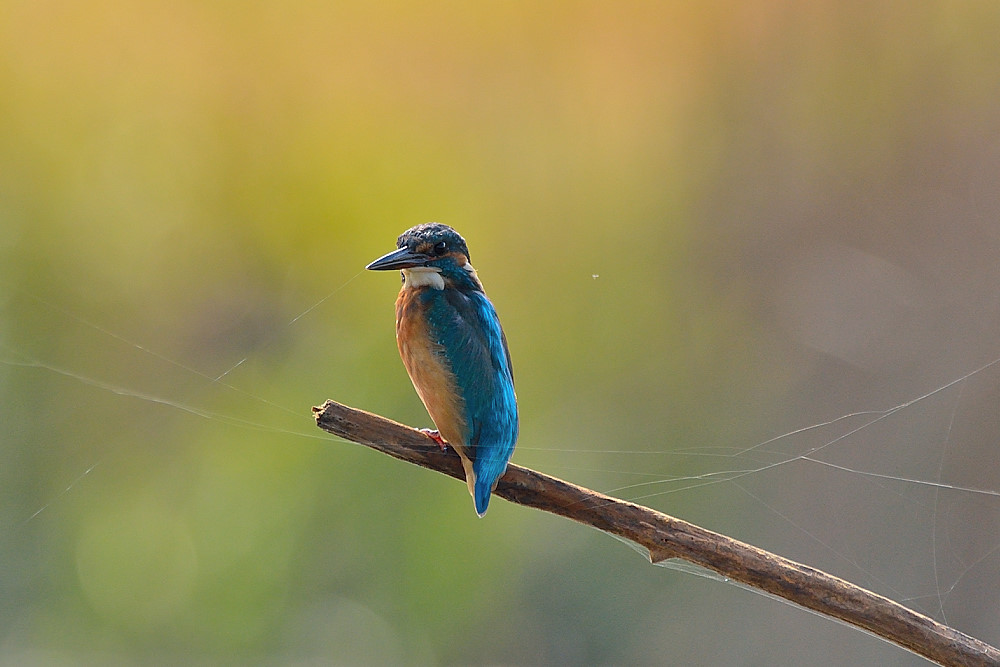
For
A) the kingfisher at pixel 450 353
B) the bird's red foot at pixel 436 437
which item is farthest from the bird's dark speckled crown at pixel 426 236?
the bird's red foot at pixel 436 437

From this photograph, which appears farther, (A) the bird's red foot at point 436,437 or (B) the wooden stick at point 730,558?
(A) the bird's red foot at point 436,437

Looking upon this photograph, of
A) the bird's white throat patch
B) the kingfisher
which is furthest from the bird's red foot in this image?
the bird's white throat patch

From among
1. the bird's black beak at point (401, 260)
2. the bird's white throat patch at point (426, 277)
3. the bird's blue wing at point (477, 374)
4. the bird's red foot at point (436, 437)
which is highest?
the bird's black beak at point (401, 260)

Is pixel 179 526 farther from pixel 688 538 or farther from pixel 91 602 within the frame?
pixel 688 538

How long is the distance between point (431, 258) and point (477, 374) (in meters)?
0.15

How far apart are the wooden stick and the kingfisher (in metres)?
0.06

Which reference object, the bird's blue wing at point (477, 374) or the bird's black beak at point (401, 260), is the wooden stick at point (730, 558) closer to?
the bird's blue wing at point (477, 374)

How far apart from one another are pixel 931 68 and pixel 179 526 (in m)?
2.58

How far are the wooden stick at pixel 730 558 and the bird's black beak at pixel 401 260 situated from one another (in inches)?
6.9

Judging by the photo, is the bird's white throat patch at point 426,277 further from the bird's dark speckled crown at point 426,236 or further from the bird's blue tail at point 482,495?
the bird's blue tail at point 482,495

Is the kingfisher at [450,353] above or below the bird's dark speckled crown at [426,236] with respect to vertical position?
below

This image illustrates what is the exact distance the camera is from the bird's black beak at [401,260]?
37.7 inches

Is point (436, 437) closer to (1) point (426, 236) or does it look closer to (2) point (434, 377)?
(2) point (434, 377)

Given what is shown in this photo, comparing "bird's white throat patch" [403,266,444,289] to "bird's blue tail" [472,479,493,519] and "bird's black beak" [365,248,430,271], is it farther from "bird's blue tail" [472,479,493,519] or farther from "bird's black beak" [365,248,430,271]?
"bird's blue tail" [472,479,493,519]
